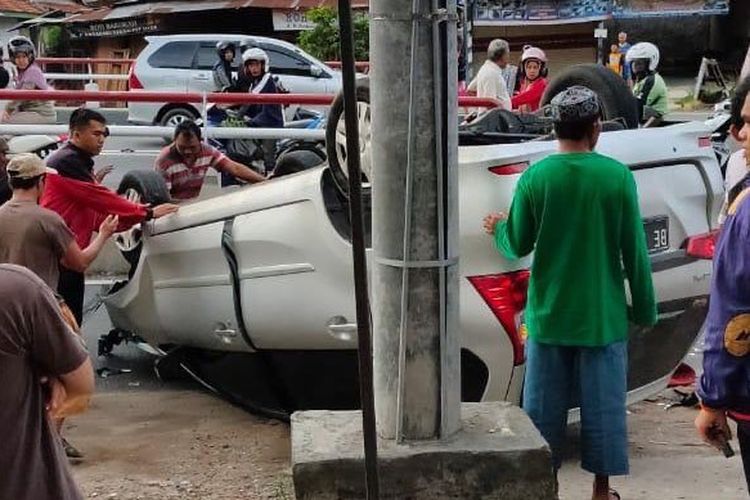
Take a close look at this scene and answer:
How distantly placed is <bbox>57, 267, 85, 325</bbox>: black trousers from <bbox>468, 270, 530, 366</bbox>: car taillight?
228 centimetres

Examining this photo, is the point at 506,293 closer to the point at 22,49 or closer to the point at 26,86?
the point at 26,86

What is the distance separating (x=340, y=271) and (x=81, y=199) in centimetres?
171

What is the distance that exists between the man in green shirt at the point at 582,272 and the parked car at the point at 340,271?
1.25 ft

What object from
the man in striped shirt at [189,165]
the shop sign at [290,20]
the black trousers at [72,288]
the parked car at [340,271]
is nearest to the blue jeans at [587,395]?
the parked car at [340,271]

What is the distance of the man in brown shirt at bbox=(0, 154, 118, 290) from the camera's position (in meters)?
4.98

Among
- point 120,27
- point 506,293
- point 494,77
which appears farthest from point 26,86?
point 120,27

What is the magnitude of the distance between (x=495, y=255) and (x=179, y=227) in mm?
1930

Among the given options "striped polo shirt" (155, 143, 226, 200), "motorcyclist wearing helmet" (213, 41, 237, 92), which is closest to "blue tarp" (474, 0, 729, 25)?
"motorcyclist wearing helmet" (213, 41, 237, 92)

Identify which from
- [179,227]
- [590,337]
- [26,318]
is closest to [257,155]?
[179,227]

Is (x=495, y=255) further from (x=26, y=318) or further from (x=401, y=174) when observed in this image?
(x=26, y=318)

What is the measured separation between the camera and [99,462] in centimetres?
525

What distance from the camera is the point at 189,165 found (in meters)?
7.62

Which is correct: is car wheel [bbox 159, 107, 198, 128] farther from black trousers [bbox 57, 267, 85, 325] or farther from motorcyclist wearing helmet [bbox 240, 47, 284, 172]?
black trousers [bbox 57, 267, 85, 325]

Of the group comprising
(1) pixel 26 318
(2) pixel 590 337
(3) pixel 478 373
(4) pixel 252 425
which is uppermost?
(1) pixel 26 318
